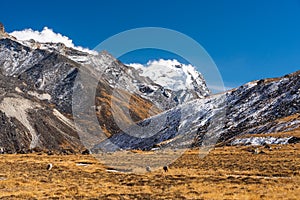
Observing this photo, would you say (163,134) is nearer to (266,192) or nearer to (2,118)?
(2,118)

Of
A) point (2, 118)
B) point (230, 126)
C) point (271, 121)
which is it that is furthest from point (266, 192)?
point (2, 118)

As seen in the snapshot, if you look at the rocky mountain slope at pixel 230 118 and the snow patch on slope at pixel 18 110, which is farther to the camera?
the snow patch on slope at pixel 18 110

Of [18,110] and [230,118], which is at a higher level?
[18,110]

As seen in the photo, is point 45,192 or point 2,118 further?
point 2,118

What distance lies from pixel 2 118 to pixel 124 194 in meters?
131

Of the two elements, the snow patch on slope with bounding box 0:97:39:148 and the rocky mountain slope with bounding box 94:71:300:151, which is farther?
the snow patch on slope with bounding box 0:97:39:148

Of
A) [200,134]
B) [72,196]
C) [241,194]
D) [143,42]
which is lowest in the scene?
[72,196]

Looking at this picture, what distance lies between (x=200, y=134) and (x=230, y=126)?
35.2 ft

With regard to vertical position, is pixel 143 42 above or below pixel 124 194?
above

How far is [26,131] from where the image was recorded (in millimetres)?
152500

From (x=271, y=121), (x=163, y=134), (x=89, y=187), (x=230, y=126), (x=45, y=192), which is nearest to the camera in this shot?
(x=45, y=192)

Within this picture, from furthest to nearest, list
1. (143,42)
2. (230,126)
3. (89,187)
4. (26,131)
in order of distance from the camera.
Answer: (26,131) → (230,126) → (143,42) → (89,187)

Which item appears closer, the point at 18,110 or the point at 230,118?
the point at 230,118

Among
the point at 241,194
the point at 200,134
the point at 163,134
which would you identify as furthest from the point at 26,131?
the point at 241,194
